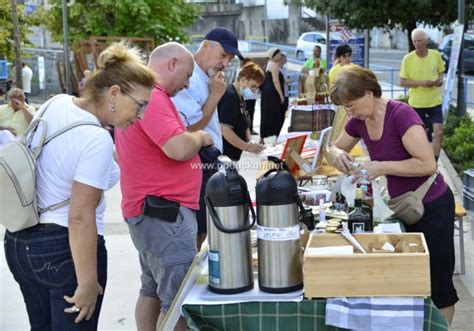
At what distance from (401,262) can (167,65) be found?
164cm

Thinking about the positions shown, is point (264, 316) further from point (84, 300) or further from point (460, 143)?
point (460, 143)

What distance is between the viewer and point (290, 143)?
5480 mm

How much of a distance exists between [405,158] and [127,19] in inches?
1090

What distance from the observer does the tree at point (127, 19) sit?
30.1m

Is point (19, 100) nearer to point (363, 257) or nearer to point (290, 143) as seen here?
point (290, 143)

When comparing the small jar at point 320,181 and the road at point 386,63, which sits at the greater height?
the small jar at point 320,181

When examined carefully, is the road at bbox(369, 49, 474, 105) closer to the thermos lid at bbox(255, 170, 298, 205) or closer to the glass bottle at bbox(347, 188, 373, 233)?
the glass bottle at bbox(347, 188, 373, 233)

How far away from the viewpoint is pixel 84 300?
2941 mm

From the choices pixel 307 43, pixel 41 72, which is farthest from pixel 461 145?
pixel 307 43

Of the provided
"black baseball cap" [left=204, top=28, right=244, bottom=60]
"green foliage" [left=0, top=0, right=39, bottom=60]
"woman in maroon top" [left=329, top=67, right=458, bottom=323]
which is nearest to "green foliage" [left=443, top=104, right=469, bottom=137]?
"black baseball cap" [left=204, top=28, right=244, bottom=60]

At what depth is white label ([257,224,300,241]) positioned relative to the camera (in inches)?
115

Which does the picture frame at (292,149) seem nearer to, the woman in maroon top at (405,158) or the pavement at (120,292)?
the pavement at (120,292)

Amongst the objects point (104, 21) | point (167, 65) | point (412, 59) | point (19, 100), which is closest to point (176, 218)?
point (167, 65)

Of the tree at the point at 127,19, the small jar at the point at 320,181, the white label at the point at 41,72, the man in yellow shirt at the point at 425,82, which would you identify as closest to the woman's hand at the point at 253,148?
the small jar at the point at 320,181
